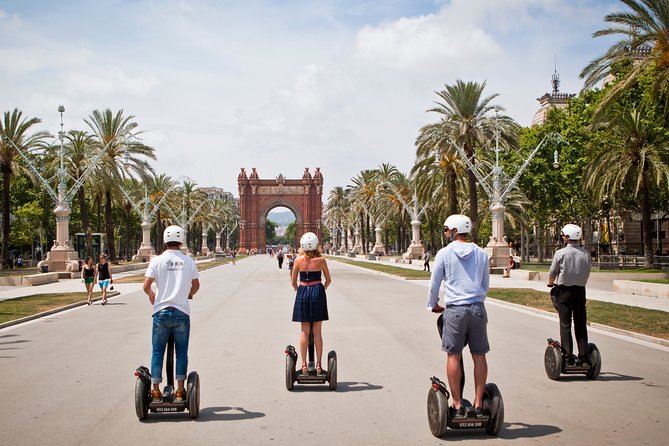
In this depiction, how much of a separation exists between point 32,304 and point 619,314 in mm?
16000

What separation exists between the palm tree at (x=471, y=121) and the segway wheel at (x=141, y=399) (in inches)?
1434

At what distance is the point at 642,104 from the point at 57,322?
31.9m

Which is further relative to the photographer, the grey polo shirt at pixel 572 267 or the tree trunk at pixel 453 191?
the tree trunk at pixel 453 191

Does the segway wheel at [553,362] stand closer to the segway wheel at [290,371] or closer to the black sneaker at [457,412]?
the black sneaker at [457,412]

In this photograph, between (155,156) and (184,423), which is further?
(155,156)

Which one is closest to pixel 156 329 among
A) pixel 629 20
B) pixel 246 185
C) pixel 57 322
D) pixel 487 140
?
pixel 57 322

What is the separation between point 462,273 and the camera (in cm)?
616

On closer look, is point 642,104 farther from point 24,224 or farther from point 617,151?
point 24,224

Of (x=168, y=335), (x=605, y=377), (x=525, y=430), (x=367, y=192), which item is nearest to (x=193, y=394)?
(x=168, y=335)

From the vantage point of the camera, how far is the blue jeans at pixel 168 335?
6574 mm

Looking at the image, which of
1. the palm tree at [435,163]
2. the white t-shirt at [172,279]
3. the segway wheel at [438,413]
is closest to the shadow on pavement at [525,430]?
the segway wheel at [438,413]

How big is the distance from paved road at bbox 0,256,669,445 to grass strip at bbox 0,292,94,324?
334 cm

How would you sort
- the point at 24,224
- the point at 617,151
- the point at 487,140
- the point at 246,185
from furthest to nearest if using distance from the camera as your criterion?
the point at 246,185 < the point at 24,224 < the point at 487,140 < the point at 617,151

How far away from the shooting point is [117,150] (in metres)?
50.4
